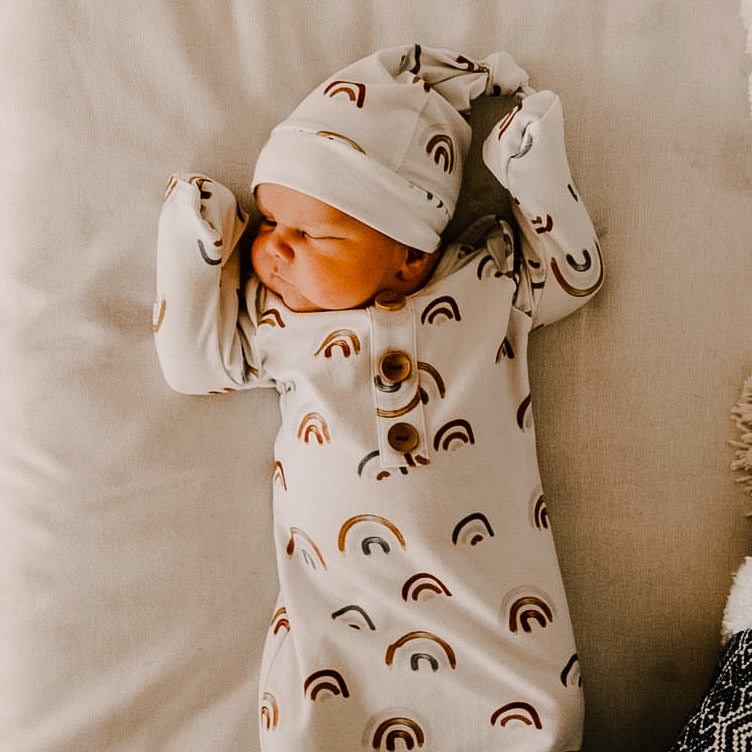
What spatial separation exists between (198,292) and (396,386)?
0.25 meters

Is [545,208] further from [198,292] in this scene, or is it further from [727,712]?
[727,712]

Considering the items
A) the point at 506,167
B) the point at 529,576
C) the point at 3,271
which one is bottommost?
the point at 529,576

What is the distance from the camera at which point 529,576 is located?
3.36 ft

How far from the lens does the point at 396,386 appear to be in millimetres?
1007

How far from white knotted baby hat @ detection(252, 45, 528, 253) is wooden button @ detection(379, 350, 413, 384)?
13 centimetres

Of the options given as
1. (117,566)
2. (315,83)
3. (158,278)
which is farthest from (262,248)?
(117,566)

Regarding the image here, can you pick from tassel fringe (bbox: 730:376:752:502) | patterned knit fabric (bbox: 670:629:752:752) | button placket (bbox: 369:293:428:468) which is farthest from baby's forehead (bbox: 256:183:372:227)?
patterned knit fabric (bbox: 670:629:752:752)

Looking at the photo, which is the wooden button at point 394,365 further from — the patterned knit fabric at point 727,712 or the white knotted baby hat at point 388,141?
the patterned knit fabric at point 727,712

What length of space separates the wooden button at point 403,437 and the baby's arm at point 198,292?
20cm

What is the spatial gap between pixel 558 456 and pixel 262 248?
17.2 inches

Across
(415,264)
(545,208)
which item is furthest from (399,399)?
(545,208)

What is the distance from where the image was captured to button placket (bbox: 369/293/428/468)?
1002 mm

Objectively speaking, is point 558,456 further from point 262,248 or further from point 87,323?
point 87,323

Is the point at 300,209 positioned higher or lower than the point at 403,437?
higher
